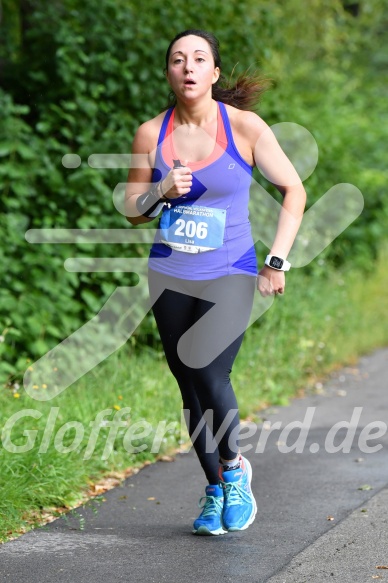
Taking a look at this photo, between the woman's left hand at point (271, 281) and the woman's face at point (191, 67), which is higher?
the woman's face at point (191, 67)

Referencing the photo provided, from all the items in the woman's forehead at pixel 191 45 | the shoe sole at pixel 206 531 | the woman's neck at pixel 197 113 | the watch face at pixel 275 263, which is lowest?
the shoe sole at pixel 206 531

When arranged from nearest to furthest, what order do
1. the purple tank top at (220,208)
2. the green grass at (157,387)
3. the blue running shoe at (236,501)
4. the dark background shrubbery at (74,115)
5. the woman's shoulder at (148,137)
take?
the purple tank top at (220,208)
the woman's shoulder at (148,137)
the blue running shoe at (236,501)
the green grass at (157,387)
the dark background shrubbery at (74,115)

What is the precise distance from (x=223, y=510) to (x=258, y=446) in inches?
81.6

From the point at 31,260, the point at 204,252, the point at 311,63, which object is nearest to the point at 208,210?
the point at 204,252

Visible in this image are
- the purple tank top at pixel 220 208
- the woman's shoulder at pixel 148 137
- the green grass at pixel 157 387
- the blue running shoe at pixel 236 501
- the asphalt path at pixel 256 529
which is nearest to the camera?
the asphalt path at pixel 256 529

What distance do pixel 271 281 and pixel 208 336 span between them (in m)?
0.36

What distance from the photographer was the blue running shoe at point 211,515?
5.06 meters

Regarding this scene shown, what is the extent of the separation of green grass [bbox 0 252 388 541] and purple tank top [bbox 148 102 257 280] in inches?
51.7

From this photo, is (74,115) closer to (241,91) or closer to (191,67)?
(241,91)

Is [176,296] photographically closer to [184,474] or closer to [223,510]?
[223,510]

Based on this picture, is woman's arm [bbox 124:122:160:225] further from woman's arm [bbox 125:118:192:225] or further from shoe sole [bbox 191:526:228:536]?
shoe sole [bbox 191:526:228:536]

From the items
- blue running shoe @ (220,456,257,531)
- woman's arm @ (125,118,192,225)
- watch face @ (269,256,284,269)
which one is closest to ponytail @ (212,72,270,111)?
woman's arm @ (125,118,192,225)

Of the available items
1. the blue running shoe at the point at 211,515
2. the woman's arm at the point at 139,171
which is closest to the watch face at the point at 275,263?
the woman's arm at the point at 139,171

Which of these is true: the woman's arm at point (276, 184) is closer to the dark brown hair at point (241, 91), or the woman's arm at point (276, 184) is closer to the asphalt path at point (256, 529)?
the dark brown hair at point (241, 91)
